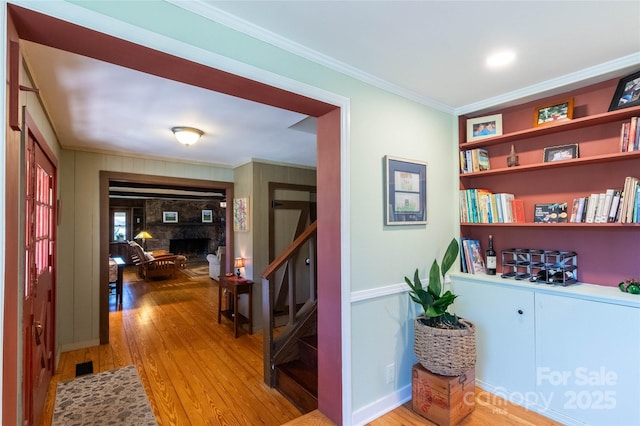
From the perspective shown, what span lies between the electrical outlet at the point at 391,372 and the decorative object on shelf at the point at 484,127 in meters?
1.89

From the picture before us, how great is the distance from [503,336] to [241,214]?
3.51 metres

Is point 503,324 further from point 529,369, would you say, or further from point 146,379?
point 146,379

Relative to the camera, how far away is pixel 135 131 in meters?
2.99

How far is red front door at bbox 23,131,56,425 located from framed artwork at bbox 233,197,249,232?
2.08 m

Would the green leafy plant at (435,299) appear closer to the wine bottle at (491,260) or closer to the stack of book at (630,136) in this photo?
the wine bottle at (491,260)

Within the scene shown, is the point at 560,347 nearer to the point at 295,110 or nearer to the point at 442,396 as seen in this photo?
the point at 442,396

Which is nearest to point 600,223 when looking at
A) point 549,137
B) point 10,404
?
point 549,137

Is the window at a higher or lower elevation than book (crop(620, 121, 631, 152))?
lower

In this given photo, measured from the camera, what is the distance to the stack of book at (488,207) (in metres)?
2.32

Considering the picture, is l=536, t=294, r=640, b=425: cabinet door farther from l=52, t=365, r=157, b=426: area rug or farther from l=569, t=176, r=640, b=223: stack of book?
l=52, t=365, r=157, b=426: area rug

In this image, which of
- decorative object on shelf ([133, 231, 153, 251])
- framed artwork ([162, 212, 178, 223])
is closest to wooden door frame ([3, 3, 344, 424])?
decorative object on shelf ([133, 231, 153, 251])

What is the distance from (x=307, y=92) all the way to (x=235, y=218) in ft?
11.0

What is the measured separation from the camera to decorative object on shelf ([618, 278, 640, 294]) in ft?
5.75

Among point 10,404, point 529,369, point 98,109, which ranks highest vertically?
point 98,109
